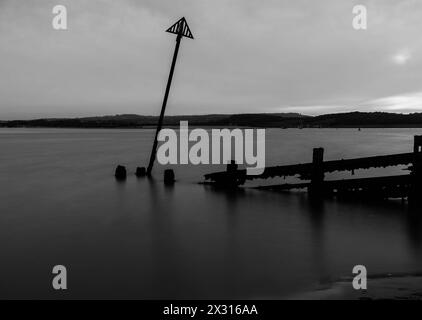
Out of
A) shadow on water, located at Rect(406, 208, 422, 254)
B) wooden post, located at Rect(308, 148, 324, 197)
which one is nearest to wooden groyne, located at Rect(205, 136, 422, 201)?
wooden post, located at Rect(308, 148, 324, 197)

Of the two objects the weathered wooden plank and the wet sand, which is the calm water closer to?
the wet sand

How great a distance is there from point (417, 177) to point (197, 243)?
25.4 feet

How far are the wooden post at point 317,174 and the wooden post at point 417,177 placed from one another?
122 inches

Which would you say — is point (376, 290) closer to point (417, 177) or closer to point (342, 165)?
point (417, 177)

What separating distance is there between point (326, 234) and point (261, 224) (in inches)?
80.1

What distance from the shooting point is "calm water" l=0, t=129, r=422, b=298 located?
7043mm

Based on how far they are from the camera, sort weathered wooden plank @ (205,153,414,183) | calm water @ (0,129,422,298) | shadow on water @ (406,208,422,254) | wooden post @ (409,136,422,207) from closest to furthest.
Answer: calm water @ (0,129,422,298) < shadow on water @ (406,208,422,254) < wooden post @ (409,136,422,207) < weathered wooden plank @ (205,153,414,183)

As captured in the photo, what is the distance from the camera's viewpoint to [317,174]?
15125 mm

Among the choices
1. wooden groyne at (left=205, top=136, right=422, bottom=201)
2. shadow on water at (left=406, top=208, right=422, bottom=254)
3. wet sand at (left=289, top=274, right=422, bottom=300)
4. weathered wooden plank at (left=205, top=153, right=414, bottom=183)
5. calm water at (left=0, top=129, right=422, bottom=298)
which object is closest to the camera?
wet sand at (left=289, top=274, right=422, bottom=300)

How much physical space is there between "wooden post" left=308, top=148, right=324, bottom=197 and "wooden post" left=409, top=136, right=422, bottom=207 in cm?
309

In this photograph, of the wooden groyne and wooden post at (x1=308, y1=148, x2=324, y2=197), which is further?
wooden post at (x1=308, y1=148, x2=324, y2=197)

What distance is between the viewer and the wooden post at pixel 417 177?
12.9m

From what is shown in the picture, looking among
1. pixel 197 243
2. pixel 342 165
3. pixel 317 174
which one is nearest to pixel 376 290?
Result: pixel 197 243
